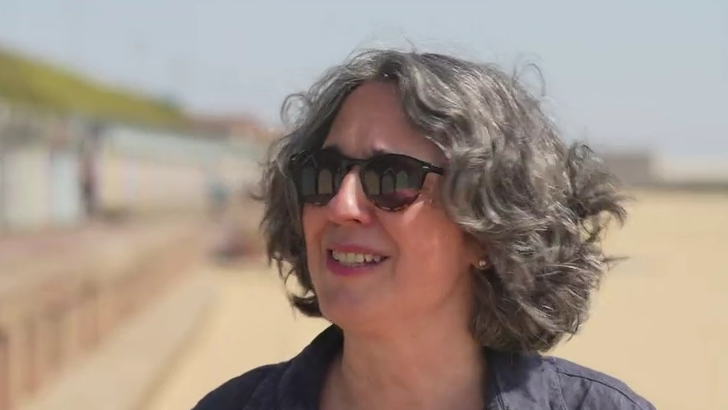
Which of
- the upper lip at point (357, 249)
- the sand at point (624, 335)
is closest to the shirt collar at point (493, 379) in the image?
the upper lip at point (357, 249)

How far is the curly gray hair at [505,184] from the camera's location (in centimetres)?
196

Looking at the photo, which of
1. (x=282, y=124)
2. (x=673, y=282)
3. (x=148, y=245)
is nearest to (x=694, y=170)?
(x=673, y=282)

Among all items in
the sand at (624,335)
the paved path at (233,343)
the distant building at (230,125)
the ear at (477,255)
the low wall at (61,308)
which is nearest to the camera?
the ear at (477,255)

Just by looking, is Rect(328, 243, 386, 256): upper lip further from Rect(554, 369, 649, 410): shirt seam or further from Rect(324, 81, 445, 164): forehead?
Rect(554, 369, 649, 410): shirt seam

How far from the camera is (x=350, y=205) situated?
6.39 feet

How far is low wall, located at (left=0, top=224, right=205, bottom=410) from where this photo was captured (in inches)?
207

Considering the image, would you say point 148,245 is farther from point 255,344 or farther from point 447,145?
point 447,145

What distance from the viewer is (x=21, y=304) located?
5340 millimetres

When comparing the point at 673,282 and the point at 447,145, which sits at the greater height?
the point at 447,145

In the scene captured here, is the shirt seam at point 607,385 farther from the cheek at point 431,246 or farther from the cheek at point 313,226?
the cheek at point 313,226

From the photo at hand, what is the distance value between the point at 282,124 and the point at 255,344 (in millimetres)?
7913

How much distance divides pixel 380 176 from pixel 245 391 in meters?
0.54

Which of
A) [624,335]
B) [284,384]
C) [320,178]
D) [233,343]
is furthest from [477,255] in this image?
[624,335]

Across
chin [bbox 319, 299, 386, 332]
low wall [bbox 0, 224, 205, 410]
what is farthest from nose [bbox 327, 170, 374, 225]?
low wall [bbox 0, 224, 205, 410]
